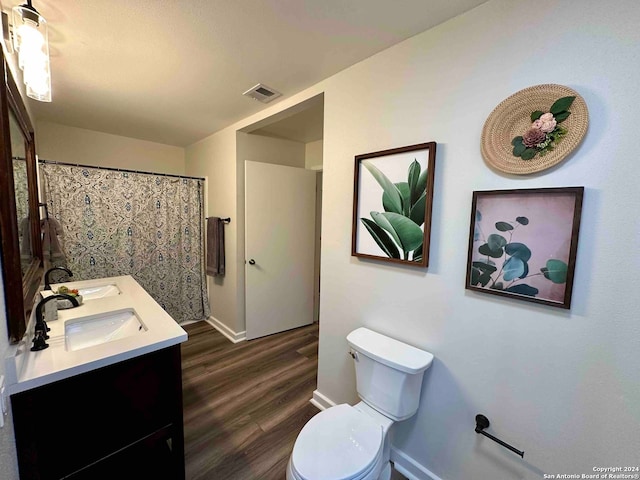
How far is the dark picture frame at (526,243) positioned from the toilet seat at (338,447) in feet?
2.65

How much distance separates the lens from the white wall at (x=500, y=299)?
2.87 ft

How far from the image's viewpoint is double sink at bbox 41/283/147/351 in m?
1.40

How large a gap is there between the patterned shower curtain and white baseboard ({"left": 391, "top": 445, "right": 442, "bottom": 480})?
266cm

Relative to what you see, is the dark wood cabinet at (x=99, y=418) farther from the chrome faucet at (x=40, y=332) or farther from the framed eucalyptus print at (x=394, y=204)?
the framed eucalyptus print at (x=394, y=204)

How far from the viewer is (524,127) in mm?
1023

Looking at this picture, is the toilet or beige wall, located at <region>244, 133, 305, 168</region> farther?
beige wall, located at <region>244, 133, 305, 168</region>

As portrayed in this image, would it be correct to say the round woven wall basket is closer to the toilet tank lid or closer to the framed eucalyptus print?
the framed eucalyptus print

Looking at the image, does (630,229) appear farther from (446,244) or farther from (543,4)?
(543,4)

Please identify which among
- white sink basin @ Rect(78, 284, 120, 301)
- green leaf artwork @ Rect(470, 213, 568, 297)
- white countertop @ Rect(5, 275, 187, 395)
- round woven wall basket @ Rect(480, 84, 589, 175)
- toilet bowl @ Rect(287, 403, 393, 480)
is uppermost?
round woven wall basket @ Rect(480, 84, 589, 175)

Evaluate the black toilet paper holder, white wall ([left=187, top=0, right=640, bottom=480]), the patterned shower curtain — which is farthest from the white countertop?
the black toilet paper holder

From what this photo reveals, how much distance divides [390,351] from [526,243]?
0.78 m

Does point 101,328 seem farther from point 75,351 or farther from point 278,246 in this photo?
point 278,246

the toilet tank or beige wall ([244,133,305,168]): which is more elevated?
beige wall ([244,133,305,168])

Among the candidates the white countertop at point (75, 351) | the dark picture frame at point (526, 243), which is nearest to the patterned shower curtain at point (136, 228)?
the white countertop at point (75, 351)
